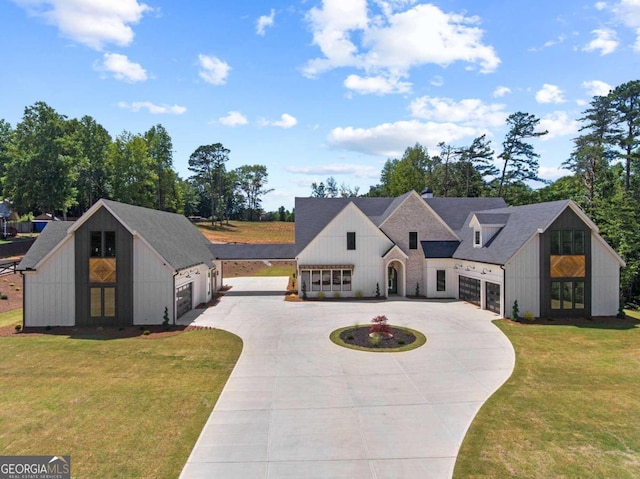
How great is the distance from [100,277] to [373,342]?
1529cm

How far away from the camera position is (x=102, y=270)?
2061 cm

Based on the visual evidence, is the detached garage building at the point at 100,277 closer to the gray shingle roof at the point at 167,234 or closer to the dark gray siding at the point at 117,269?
the dark gray siding at the point at 117,269

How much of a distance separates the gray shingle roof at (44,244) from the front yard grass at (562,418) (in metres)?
22.9

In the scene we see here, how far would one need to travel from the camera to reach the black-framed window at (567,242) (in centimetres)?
2273

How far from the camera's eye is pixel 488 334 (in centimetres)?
1912

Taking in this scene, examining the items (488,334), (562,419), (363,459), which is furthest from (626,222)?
→ (363,459)

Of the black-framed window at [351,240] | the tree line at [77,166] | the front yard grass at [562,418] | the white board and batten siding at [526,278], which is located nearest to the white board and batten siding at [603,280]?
the white board and batten siding at [526,278]

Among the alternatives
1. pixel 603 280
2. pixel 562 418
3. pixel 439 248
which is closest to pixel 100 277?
pixel 562 418

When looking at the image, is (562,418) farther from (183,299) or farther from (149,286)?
(183,299)

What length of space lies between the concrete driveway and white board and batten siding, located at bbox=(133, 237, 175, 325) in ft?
12.8

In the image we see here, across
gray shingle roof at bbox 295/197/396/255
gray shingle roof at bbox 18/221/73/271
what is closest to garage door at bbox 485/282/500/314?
gray shingle roof at bbox 295/197/396/255

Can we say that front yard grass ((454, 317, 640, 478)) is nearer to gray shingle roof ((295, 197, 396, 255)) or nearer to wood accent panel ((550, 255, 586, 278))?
wood accent panel ((550, 255, 586, 278))

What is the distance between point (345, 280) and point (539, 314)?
13696 mm

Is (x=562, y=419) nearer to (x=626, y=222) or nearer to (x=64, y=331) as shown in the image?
(x=64, y=331)
